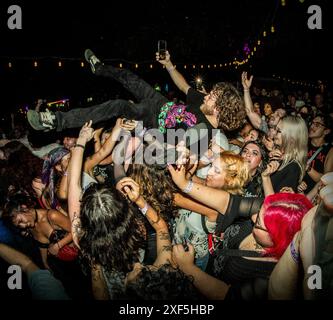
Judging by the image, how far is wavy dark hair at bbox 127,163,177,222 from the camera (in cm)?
193

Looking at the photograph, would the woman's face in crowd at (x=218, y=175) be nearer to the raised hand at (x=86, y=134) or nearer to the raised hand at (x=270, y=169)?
the raised hand at (x=270, y=169)

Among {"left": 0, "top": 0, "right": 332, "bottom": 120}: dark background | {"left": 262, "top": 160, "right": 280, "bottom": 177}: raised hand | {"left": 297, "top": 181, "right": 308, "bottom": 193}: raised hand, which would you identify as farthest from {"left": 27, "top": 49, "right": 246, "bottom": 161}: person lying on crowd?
{"left": 0, "top": 0, "right": 332, "bottom": 120}: dark background

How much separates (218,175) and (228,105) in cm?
112

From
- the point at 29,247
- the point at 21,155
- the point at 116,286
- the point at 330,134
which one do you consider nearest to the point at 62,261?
the point at 29,247

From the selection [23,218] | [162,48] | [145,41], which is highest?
[145,41]

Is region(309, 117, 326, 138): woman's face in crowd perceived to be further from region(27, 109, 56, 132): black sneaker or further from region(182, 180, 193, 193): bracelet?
region(27, 109, 56, 132): black sneaker

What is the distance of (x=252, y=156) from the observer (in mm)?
2578

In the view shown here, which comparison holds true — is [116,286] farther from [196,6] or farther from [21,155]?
[196,6]

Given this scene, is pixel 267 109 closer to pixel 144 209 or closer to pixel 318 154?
pixel 318 154

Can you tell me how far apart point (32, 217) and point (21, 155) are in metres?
0.93

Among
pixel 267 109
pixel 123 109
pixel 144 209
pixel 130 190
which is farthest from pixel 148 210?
pixel 267 109

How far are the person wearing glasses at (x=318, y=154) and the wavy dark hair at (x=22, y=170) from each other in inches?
98.0

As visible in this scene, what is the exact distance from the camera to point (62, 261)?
7.05 feet

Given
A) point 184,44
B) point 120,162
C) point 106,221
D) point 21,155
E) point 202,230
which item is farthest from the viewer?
point 184,44
